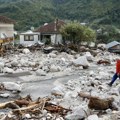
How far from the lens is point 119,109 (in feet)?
49.1

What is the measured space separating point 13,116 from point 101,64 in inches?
900

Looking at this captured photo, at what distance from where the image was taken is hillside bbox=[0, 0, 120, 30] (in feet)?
301

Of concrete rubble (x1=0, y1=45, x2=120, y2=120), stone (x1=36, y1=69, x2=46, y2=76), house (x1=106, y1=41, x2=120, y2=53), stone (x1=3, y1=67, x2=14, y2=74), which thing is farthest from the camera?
house (x1=106, y1=41, x2=120, y2=53)

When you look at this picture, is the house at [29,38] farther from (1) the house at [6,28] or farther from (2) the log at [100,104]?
(2) the log at [100,104]

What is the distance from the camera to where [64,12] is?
10656 centimetres

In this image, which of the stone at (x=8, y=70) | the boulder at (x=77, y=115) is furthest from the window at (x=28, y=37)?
the boulder at (x=77, y=115)

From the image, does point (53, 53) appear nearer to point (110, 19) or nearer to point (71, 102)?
point (71, 102)

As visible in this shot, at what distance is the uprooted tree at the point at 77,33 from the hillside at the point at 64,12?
3466cm

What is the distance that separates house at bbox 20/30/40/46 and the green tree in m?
→ 10.1

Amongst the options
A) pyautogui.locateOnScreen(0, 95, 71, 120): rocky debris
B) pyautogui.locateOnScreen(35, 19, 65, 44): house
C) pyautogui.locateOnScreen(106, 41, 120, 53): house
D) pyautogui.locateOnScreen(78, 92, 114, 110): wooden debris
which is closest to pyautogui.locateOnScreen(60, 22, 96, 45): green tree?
pyautogui.locateOnScreen(106, 41, 120, 53): house

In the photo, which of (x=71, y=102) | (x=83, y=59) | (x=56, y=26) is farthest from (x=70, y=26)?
(x=71, y=102)

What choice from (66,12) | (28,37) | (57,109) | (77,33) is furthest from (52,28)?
(57,109)

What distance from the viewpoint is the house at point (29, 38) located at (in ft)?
208

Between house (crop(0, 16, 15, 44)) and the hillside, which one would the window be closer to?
house (crop(0, 16, 15, 44))
